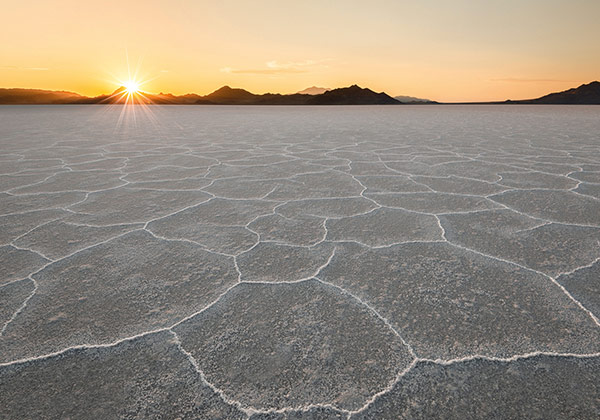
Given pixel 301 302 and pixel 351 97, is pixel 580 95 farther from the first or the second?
pixel 301 302

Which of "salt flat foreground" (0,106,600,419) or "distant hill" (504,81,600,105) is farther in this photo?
"distant hill" (504,81,600,105)

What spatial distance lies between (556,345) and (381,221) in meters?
0.89

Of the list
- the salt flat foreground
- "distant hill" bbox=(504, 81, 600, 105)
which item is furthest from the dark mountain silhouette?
the salt flat foreground

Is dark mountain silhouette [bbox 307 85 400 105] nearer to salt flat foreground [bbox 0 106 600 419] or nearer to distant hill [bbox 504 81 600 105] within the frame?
distant hill [bbox 504 81 600 105]

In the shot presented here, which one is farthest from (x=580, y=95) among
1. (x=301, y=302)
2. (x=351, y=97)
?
(x=301, y=302)

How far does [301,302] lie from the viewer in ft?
3.26

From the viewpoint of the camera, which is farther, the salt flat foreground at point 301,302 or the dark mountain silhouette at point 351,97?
the dark mountain silhouette at point 351,97

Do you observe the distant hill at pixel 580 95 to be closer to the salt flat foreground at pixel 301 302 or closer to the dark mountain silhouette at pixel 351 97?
the dark mountain silhouette at pixel 351 97

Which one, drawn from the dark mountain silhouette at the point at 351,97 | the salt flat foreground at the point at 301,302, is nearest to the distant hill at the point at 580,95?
the dark mountain silhouette at the point at 351,97

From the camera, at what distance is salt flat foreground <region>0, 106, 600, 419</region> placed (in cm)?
68

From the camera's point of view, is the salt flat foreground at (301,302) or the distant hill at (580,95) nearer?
the salt flat foreground at (301,302)

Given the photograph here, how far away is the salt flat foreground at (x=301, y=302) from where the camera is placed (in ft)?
2.25

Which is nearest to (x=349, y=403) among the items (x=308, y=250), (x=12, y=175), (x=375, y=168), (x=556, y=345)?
(x=556, y=345)

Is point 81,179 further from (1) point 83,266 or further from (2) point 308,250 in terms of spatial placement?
(2) point 308,250
